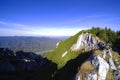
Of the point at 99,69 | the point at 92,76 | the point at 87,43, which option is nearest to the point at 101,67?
the point at 99,69

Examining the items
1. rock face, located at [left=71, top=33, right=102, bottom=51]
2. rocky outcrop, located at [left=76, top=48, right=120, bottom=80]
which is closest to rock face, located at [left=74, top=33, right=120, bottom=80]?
rocky outcrop, located at [left=76, top=48, right=120, bottom=80]

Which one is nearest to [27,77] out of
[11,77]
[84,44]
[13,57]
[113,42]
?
[11,77]

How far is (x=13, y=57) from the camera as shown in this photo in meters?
117

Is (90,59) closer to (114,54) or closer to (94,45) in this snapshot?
(114,54)

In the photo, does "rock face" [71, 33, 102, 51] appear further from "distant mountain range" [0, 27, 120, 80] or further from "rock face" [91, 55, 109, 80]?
"rock face" [91, 55, 109, 80]

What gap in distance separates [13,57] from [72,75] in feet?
198

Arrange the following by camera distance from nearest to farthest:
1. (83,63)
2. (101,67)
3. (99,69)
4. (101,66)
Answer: (99,69), (101,67), (101,66), (83,63)

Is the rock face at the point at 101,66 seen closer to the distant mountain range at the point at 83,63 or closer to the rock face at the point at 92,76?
the distant mountain range at the point at 83,63

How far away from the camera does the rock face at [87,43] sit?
8528cm

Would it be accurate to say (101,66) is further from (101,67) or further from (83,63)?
(83,63)

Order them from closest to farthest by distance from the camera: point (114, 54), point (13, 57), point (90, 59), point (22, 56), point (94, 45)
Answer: point (90, 59)
point (114, 54)
point (94, 45)
point (13, 57)
point (22, 56)

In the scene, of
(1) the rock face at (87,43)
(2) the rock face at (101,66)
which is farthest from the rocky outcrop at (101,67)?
(1) the rock face at (87,43)

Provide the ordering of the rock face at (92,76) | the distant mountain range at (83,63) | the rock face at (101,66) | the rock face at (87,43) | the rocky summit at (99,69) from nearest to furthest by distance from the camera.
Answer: the rock face at (92,76) < the rocky summit at (99,69) < the rock face at (101,66) < the distant mountain range at (83,63) < the rock face at (87,43)

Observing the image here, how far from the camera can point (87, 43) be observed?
8975 centimetres
